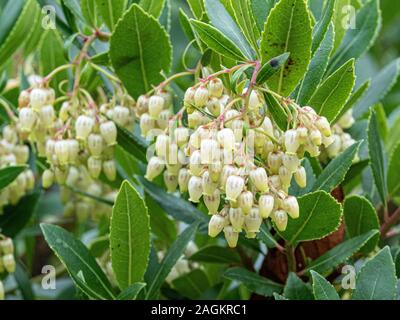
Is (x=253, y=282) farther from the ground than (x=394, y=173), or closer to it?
closer to it

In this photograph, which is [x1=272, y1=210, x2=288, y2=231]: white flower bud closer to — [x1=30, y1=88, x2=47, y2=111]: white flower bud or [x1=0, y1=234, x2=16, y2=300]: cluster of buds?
[x1=30, y1=88, x2=47, y2=111]: white flower bud

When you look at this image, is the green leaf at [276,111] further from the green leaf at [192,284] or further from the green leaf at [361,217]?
the green leaf at [192,284]

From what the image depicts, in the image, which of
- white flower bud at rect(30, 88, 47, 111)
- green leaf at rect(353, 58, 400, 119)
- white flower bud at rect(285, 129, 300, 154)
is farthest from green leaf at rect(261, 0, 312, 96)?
green leaf at rect(353, 58, 400, 119)

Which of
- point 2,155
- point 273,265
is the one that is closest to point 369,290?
point 273,265

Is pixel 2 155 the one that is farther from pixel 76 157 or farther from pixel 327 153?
pixel 327 153

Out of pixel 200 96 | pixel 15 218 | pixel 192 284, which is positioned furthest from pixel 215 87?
pixel 15 218

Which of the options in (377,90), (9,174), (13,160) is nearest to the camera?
(9,174)

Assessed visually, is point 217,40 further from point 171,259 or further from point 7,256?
point 7,256

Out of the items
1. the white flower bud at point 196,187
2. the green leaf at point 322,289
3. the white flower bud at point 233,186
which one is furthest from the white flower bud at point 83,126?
the green leaf at point 322,289
